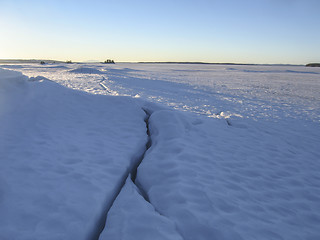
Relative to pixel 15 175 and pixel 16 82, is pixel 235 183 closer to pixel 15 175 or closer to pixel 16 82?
pixel 15 175

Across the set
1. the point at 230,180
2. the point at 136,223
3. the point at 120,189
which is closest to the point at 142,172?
the point at 120,189

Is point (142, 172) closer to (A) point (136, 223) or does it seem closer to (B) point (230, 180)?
(A) point (136, 223)

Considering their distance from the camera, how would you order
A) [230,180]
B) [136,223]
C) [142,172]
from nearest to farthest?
1. [136,223]
2. [230,180]
3. [142,172]

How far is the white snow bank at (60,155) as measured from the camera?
288 centimetres

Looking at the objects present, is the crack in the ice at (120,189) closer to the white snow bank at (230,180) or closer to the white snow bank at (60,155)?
the white snow bank at (60,155)

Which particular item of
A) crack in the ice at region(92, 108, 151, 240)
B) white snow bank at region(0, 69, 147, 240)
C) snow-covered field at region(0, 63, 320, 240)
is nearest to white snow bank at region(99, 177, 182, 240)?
snow-covered field at region(0, 63, 320, 240)

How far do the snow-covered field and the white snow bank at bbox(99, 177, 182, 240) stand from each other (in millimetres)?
14

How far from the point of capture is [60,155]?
4.32 m

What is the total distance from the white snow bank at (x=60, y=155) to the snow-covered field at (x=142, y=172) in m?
0.02

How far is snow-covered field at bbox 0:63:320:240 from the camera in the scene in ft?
9.47

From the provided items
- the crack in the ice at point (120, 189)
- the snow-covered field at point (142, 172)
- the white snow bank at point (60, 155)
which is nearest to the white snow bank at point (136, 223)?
the snow-covered field at point (142, 172)

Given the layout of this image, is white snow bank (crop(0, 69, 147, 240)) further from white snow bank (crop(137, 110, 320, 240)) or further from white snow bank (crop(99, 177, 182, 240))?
white snow bank (crop(137, 110, 320, 240))

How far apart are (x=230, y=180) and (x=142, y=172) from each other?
1636 mm

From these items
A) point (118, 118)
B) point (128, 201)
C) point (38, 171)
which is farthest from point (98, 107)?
point (128, 201)
